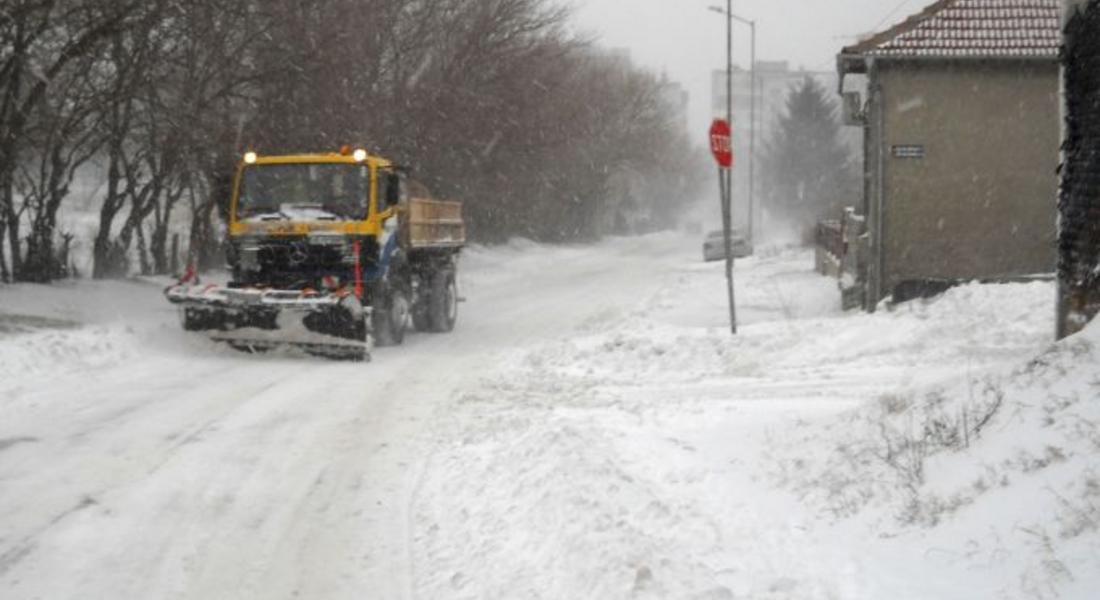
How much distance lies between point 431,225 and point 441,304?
1344mm

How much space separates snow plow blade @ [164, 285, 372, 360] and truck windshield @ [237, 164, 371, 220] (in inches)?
55.1

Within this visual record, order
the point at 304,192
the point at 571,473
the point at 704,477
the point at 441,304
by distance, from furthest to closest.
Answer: the point at 441,304, the point at 304,192, the point at 571,473, the point at 704,477

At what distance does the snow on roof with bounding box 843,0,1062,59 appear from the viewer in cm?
1755

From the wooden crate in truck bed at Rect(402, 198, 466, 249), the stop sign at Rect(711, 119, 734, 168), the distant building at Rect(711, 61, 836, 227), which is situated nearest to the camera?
the stop sign at Rect(711, 119, 734, 168)

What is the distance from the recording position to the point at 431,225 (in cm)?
1814

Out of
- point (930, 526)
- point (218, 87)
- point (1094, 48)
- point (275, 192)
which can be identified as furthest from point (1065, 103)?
point (218, 87)

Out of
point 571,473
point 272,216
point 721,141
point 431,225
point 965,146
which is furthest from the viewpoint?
point 431,225

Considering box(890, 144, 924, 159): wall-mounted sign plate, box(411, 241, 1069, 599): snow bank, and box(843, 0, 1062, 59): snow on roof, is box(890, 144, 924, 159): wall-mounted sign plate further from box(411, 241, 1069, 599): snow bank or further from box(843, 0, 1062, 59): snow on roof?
box(411, 241, 1069, 599): snow bank

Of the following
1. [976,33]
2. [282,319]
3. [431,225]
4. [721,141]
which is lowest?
[282,319]

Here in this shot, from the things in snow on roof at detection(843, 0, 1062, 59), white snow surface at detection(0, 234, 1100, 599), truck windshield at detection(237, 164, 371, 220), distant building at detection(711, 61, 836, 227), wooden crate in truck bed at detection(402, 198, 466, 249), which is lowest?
Result: white snow surface at detection(0, 234, 1100, 599)

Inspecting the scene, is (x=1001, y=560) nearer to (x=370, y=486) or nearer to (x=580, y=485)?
(x=580, y=485)

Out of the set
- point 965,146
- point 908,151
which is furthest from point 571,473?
point 965,146

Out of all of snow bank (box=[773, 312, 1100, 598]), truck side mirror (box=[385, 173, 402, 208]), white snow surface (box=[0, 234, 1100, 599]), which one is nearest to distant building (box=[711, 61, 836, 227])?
truck side mirror (box=[385, 173, 402, 208])

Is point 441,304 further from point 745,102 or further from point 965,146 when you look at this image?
point 745,102
